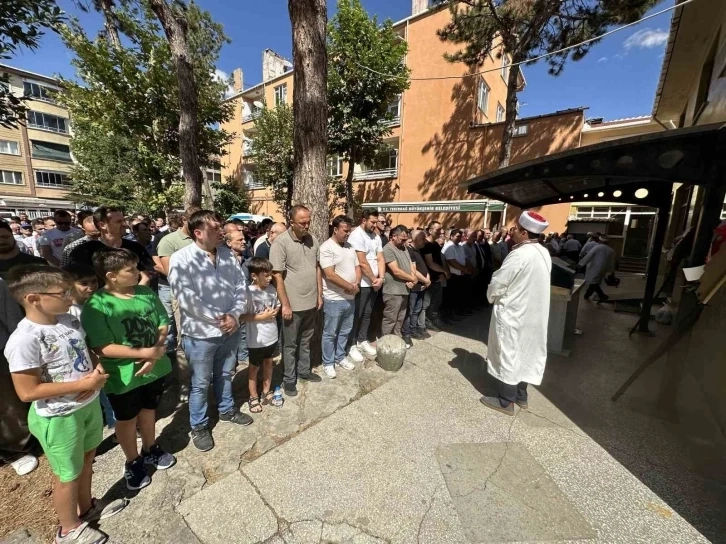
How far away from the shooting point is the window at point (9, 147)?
29.4m

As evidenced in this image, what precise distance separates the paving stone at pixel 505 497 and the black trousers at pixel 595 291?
708 cm

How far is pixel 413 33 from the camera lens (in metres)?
17.6

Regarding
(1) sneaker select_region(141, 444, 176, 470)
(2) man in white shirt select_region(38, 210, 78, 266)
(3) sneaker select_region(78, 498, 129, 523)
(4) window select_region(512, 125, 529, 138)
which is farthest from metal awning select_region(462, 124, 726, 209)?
(4) window select_region(512, 125, 529, 138)

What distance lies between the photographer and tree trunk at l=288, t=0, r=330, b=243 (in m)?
3.84

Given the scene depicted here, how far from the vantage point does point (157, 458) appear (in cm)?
240

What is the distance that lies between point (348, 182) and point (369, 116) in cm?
311

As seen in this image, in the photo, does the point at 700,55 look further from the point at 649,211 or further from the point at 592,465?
the point at 592,465

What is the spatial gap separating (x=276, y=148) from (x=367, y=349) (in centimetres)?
1628

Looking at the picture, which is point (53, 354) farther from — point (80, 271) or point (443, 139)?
point (443, 139)

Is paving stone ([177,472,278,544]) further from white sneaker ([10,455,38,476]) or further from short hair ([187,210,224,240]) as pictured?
short hair ([187,210,224,240])

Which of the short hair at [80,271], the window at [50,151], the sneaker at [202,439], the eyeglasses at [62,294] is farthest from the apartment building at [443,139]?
the window at [50,151]

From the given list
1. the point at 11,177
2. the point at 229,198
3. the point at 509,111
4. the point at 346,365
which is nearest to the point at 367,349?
the point at 346,365

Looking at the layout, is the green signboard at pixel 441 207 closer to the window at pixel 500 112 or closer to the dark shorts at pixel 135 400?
the window at pixel 500 112

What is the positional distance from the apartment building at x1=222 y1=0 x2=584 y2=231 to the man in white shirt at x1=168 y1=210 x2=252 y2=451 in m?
13.8
